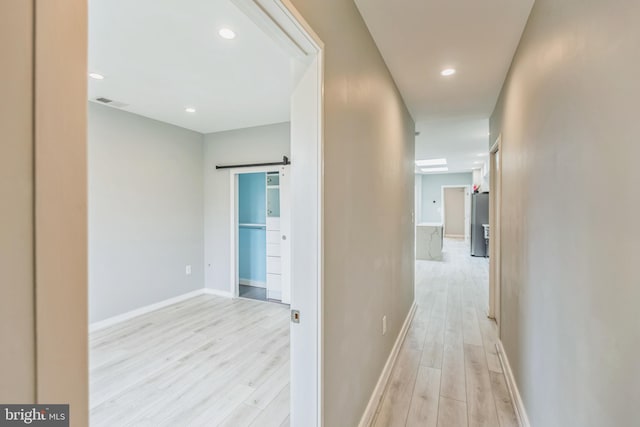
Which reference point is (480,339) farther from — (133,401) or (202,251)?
(202,251)

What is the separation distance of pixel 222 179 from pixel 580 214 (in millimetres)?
4230

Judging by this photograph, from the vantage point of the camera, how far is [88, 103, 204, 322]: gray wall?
328 cm

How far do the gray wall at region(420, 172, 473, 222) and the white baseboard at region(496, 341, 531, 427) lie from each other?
9674 millimetres

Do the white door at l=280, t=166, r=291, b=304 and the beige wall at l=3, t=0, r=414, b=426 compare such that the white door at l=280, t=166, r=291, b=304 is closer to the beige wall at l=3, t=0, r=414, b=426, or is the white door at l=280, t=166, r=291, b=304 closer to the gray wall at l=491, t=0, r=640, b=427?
the beige wall at l=3, t=0, r=414, b=426

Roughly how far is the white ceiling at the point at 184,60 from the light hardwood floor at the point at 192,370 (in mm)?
2408

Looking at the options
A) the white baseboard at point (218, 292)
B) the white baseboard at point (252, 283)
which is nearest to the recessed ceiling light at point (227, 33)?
the white baseboard at point (218, 292)

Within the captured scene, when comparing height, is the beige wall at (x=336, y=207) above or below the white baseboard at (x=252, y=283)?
above

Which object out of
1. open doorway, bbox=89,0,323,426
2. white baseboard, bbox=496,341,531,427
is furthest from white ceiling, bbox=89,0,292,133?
white baseboard, bbox=496,341,531,427

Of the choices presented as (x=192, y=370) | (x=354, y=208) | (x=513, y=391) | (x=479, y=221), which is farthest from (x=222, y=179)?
(x=479, y=221)

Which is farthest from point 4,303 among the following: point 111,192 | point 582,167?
point 111,192

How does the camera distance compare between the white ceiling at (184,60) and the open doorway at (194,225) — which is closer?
the open doorway at (194,225)

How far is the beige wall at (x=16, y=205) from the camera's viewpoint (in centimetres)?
38

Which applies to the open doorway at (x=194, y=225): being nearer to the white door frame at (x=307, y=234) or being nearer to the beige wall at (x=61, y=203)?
the white door frame at (x=307, y=234)

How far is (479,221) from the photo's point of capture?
7.81 m
